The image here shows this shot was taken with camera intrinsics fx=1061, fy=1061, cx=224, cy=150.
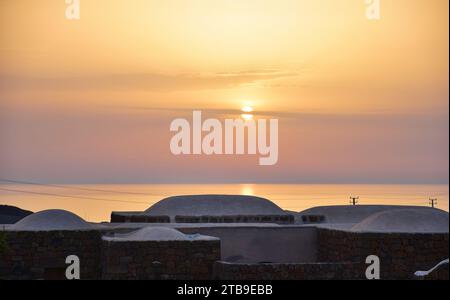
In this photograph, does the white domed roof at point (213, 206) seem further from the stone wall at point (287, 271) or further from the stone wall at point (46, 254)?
the stone wall at point (287, 271)

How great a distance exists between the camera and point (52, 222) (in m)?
41.2

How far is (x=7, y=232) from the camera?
3969 centimetres

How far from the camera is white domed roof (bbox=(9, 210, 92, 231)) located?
1602 inches

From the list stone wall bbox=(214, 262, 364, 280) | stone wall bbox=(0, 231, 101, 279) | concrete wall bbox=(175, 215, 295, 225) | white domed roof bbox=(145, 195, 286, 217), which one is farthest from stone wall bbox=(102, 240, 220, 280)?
white domed roof bbox=(145, 195, 286, 217)

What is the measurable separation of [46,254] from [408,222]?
1358 cm

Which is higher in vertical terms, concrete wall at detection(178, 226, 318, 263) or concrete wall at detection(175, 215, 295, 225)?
concrete wall at detection(175, 215, 295, 225)

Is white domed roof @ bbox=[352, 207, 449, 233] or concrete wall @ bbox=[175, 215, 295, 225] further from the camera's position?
concrete wall @ bbox=[175, 215, 295, 225]

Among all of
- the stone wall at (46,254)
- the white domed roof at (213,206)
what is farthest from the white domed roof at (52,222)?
the white domed roof at (213,206)

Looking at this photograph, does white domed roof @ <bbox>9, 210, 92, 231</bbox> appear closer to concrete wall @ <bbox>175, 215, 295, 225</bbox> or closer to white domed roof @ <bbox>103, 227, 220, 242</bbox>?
white domed roof @ <bbox>103, 227, 220, 242</bbox>

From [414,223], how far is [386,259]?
2164mm

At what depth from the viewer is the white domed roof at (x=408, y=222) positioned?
1528 inches

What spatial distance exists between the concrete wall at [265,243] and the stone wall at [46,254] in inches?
151

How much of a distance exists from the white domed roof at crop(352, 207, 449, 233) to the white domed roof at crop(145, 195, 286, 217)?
8636mm
